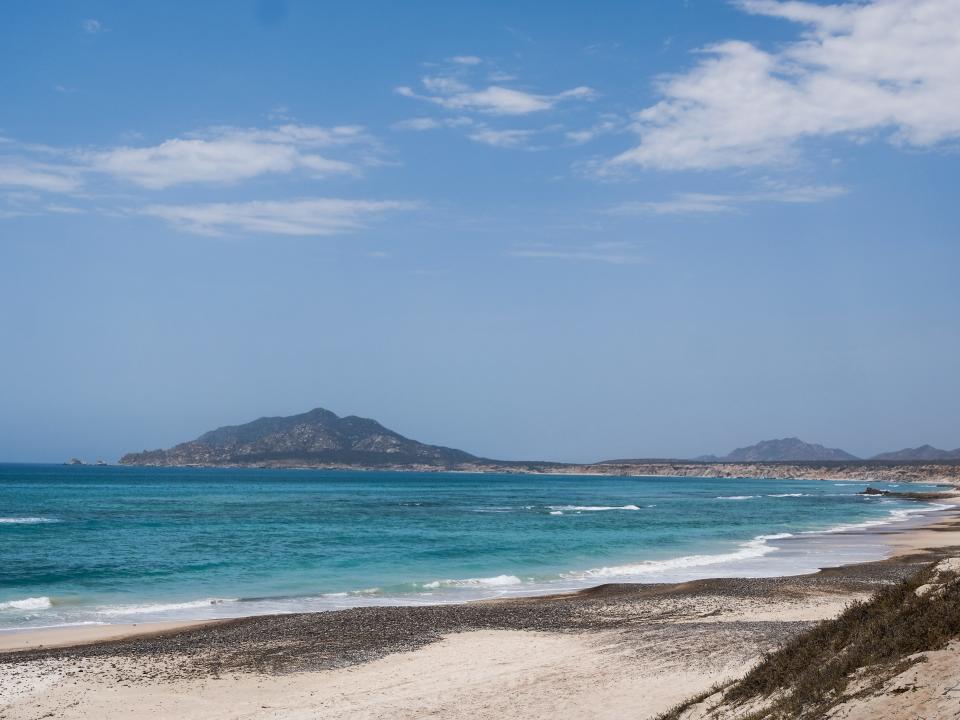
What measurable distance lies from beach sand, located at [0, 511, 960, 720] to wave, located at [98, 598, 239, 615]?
3.11 metres

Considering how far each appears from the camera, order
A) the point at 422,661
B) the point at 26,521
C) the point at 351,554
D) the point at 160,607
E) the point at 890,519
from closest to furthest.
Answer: the point at 422,661
the point at 160,607
the point at 351,554
the point at 26,521
the point at 890,519

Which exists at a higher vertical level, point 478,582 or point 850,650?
point 850,650

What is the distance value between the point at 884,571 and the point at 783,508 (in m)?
52.2

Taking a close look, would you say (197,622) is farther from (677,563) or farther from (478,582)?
(677,563)

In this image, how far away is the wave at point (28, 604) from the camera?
2497cm

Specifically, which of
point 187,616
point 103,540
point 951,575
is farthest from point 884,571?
point 103,540

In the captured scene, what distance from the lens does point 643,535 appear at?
1934 inches

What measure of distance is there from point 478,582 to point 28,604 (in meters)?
14.1

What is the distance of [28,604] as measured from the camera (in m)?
25.4

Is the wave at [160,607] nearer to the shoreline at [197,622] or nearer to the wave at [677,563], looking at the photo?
the shoreline at [197,622]

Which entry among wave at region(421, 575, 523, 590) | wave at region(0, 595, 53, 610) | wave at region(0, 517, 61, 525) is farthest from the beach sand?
wave at region(0, 517, 61, 525)

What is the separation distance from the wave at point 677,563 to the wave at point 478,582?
2.32 m

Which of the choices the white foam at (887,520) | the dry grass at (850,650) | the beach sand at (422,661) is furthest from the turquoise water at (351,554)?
the dry grass at (850,650)

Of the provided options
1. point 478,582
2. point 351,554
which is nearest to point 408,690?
point 478,582
